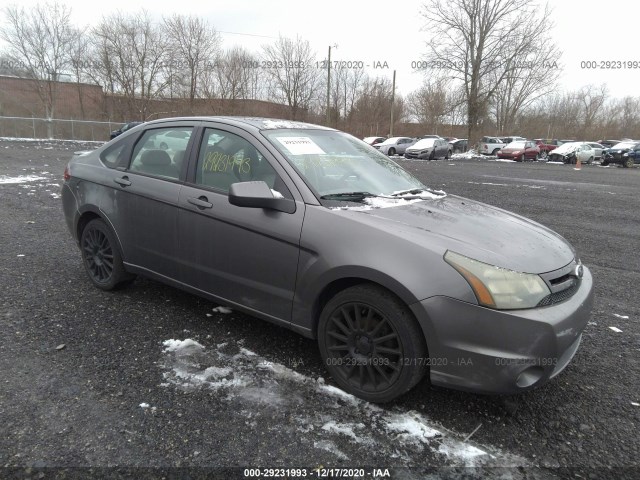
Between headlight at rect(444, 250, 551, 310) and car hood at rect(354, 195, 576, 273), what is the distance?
0.16 feet

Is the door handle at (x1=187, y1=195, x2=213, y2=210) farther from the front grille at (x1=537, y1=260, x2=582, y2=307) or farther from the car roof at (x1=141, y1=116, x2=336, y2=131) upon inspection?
the front grille at (x1=537, y1=260, x2=582, y2=307)

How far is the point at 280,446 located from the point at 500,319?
4.20ft

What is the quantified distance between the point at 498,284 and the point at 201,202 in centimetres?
209

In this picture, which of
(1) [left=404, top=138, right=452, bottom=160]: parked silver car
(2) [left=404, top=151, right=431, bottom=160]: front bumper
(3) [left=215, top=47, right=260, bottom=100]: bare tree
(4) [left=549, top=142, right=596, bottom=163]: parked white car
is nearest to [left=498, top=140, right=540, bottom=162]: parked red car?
(4) [left=549, top=142, right=596, bottom=163]: parked white car

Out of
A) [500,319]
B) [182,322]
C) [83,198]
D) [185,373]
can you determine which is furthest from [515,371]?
[83,198]

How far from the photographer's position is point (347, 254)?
250 cm

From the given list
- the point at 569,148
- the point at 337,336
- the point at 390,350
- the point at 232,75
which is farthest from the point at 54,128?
the point at 569,148

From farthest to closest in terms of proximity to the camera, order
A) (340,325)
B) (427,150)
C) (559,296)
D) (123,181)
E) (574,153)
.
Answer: (574,153) < (427,150) < (123,181) < (340,325) < (559,296)

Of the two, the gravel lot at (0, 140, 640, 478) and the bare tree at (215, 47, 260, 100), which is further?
the bare tree at (215, 47, 260, 100)

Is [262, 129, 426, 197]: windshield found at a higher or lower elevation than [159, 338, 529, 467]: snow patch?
higher

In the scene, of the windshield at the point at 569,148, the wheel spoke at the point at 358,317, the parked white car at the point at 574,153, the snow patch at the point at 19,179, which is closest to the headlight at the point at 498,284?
the wheel spoke at the point at 358,317

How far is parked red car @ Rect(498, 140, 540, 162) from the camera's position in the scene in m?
31.8

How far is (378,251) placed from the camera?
2.42 metres

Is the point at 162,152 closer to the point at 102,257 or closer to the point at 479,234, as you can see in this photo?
the point at 102,257
